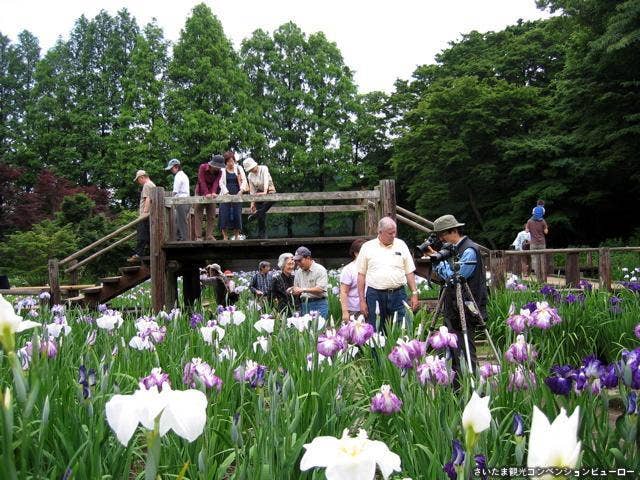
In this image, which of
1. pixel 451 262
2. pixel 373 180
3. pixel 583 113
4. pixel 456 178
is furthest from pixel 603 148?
pixel 451 262

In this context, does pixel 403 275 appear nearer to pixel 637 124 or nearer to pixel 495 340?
pixel 495 340

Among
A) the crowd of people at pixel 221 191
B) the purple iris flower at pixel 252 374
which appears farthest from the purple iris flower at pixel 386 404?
the crowd of people at pixel 221 191

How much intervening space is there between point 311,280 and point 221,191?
3748mm

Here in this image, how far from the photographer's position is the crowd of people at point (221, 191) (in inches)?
367

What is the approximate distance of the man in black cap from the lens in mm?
6289

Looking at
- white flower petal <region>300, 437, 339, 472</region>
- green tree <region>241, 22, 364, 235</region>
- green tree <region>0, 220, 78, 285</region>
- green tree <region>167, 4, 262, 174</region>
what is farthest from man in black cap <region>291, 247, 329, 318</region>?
green tree <region>241, 22, 364, 235</region>

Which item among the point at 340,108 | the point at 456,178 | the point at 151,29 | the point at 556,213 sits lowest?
the point at 556,213

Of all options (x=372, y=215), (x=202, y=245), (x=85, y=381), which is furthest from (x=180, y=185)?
(x=85, y=381)

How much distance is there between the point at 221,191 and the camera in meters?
9.72

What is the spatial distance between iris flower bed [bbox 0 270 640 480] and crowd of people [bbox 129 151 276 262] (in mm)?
5393

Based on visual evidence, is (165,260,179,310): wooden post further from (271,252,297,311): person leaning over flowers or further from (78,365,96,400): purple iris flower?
(78,365,96,400): purple iris flower

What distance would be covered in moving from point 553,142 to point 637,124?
4.77 m

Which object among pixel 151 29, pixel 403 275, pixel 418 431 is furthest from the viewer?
pixel 151 29

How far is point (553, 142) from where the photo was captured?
23188 millimetres
